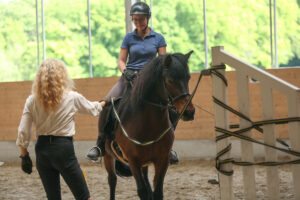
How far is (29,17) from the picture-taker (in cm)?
1484

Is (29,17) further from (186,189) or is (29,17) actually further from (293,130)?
(293,130)

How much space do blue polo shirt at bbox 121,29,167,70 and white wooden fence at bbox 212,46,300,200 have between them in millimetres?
2070

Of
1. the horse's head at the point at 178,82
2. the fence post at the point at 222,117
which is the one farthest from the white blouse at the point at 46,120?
the fence post at the point at 222,117

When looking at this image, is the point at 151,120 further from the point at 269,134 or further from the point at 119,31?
the point at 119,31

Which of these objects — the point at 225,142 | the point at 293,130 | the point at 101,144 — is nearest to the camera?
the point at 293,130

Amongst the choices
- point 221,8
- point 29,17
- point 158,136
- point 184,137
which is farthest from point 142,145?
point 29,17

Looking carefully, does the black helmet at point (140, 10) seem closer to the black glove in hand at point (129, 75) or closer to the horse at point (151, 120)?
the black glove in hand at point (129, 75)

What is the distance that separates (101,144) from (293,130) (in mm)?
2757

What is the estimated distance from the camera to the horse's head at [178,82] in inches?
152

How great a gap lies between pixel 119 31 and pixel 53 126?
1051 cm

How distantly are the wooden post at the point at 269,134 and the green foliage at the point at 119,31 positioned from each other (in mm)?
7299

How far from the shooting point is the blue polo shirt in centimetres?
510

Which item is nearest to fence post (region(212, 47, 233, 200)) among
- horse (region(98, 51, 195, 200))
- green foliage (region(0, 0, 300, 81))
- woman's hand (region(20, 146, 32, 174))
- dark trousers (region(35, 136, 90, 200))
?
horse (region(98, 51, 195, 200))

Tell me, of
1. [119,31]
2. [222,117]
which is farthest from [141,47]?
[119,31]
